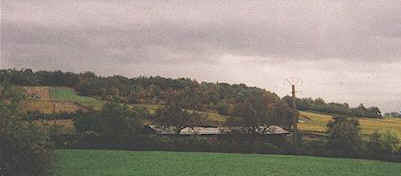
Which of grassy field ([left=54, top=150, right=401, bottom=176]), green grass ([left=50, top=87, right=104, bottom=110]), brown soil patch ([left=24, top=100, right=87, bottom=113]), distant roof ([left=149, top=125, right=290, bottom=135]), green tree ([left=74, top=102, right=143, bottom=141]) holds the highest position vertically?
green grass ([left=50, top=87, right=104, bottom=110])

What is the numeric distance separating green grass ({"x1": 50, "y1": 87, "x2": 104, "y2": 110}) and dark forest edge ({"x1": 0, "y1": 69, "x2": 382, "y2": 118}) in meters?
2.18

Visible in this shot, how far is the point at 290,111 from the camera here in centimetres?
7738

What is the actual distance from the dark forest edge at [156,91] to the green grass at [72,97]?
2179 mm

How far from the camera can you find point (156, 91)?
9912 centimetres

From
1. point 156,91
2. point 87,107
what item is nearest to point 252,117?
point 87,107

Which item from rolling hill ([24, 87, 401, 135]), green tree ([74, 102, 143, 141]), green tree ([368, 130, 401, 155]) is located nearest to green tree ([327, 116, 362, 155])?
green tree ([368, 130, 401, 155])

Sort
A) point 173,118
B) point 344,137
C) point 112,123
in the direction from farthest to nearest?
point 173,118 → point 112,123 → point 344,137

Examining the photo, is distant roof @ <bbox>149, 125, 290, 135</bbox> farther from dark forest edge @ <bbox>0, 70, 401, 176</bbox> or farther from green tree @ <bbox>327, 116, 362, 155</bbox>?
green tree @ <bbox>327, 116, 362, 155</bbox>

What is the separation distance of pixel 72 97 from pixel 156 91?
1697 cm

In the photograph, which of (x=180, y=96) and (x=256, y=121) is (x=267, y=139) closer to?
(x=256, y=121)

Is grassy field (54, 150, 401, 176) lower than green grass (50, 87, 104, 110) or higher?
lower

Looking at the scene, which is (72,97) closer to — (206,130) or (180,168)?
(206,130)

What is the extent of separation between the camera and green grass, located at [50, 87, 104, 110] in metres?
85.6

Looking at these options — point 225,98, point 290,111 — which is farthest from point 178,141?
point 225,98
